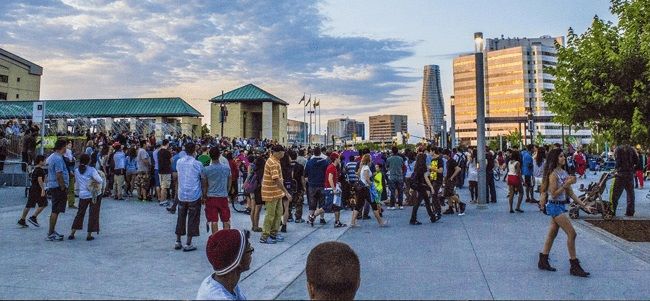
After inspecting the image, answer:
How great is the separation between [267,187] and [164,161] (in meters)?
6.29

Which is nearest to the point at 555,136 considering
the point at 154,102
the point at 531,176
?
the point at 154,102

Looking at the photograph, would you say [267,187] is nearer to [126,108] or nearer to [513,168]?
[513,168]

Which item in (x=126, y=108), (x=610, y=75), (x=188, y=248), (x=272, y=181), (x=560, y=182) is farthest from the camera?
(x=126, y=108)

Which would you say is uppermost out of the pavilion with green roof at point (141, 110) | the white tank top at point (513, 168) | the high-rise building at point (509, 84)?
the high-rise building at point (509, 84)

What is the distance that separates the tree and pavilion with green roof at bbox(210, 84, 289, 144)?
59.9 m

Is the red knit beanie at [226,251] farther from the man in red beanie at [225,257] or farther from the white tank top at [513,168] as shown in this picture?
the white tank top at [513,168]

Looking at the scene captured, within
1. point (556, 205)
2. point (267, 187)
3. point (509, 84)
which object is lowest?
point (556, 205)

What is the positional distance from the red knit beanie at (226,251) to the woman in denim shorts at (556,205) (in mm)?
5186

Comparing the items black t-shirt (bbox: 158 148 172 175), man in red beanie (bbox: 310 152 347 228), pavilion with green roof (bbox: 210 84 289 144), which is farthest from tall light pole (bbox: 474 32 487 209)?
pavilion with green roof (bbox: 210 84 289 144)

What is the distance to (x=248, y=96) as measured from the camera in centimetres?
7088

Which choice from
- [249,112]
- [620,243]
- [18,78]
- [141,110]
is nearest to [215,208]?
[620,243]

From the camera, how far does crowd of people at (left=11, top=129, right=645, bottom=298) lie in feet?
21.2

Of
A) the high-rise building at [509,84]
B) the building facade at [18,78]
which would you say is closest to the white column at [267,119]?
the building facade at [18,78]

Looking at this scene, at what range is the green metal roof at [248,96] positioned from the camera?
70000 mm
